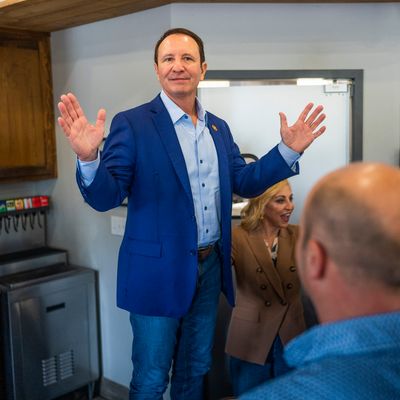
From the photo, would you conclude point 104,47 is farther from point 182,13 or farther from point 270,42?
point 270,42

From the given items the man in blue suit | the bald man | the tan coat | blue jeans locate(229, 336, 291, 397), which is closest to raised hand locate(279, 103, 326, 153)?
the man in blue suit

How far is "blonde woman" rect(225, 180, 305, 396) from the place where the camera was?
2262 mm

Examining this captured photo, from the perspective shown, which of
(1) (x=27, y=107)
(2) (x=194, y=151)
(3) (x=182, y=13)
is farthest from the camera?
(1) (x=27, y=107)

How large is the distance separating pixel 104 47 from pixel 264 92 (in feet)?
2.69

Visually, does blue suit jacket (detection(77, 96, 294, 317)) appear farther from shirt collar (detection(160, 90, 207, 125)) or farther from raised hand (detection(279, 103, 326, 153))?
raised hand (detection(279, 103, 326, 153))

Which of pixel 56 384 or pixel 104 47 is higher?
pixel 104 47

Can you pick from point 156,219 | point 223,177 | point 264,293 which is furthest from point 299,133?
point 264,293

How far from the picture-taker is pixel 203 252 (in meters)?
1.88

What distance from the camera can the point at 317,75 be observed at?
248cm

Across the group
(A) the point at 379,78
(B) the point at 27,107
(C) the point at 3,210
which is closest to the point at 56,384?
(C) the point at 3,210

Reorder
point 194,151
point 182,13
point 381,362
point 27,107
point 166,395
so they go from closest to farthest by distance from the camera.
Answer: point 381,362 → point 194,151 → point 182,13 → point 166,395 → point 27,107

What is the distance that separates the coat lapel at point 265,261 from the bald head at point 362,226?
1521mm

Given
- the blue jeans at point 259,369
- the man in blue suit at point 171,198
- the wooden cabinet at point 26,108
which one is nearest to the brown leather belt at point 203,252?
the man in blue suit at point 171,198

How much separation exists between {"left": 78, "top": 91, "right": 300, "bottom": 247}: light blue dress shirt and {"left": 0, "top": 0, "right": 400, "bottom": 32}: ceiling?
72 centimetres
